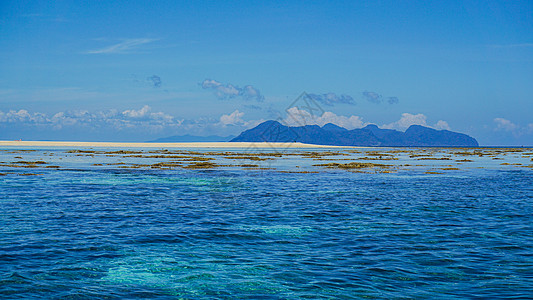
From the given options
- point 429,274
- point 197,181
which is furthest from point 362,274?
point 197,181

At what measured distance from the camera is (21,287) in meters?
10.3

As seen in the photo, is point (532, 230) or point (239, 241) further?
point (532, 230)

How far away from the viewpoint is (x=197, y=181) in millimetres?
37062

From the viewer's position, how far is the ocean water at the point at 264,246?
34.3ft

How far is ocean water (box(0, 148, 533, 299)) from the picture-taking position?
1047 centimetres

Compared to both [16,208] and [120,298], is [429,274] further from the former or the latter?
[16,208]

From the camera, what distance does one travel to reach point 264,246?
14438 millimetres

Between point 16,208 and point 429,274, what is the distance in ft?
63.2

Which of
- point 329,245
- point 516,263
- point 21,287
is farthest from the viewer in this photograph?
point 329,245

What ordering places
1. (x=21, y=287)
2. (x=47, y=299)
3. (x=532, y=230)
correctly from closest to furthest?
(x=47, y=299) < (x=21, y=287) < (x=532, y=230)

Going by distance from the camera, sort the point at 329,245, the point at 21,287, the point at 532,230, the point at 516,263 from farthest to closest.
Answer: the point at 532,230, the point at 329,245, the point at 516,263, the point at 21,287

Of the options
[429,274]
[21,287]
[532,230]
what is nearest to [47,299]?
[21,287]

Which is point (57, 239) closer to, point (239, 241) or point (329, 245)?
point (239, 241)

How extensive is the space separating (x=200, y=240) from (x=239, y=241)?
139 centimetres
